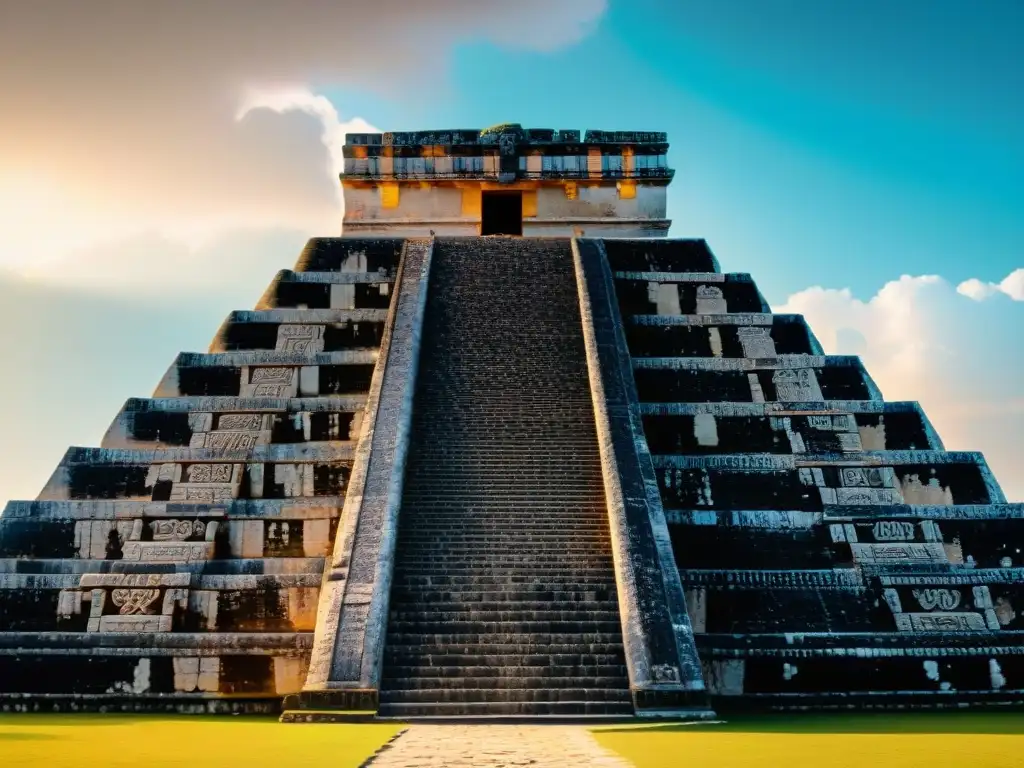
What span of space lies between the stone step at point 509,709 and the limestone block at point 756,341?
680 cm

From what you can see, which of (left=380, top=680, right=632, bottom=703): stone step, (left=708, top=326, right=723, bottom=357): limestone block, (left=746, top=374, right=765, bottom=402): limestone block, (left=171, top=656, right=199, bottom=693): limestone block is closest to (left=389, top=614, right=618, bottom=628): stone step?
(left=380, top=680, right=632, bottom=703): stone step

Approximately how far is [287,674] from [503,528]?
2468 millimetres

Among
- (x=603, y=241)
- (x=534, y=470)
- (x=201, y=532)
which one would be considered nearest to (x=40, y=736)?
(x=201, y=532)

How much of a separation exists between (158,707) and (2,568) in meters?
2.57

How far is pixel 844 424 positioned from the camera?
39.0ft

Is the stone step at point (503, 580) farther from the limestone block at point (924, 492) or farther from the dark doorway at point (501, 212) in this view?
the dark doorway at point (501, 212)

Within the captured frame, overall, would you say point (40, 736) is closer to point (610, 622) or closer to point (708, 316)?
point (610, 622)

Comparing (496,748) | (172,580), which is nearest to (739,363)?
(172,580)

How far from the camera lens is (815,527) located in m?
10.5

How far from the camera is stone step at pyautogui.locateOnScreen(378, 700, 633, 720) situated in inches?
299

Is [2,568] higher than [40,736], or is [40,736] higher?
[2,568]

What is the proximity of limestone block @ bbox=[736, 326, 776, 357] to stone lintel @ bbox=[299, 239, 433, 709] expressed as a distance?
445 cm

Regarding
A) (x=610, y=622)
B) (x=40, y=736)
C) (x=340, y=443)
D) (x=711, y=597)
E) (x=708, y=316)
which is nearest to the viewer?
(x=40, y=736)

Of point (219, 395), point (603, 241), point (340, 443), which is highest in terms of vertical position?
point (603, 241)
